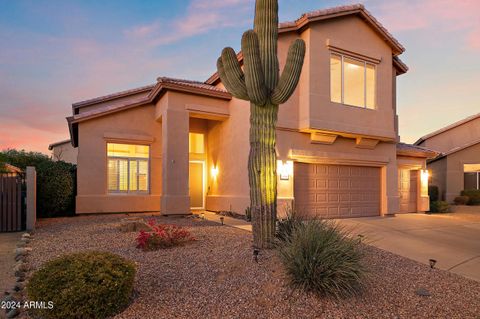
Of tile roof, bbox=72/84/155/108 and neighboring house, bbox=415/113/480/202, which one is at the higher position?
tile roof, bbox=72/84/155/108

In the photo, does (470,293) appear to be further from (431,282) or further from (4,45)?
(4,45)

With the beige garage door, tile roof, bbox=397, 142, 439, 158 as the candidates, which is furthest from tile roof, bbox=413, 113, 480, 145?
the beige garage door

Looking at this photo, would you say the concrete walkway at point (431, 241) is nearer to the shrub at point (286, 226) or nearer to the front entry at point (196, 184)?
the shrub at point (286, 226)

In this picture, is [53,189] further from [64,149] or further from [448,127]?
[448,127]

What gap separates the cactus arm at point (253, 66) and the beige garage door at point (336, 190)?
6.43m

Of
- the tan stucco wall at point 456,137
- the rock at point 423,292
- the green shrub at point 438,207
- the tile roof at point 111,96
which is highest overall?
the tile roof at point 111,96

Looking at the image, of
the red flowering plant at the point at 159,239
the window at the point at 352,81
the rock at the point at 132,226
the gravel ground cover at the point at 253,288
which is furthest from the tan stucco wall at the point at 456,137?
the red flowering plant at the point at 159,239

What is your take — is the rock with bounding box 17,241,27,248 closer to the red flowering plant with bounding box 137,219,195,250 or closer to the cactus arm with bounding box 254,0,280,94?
the red flowering plant with bounding box 137,219,195,250

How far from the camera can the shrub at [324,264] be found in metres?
4.13

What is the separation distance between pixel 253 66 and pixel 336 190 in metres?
8.36

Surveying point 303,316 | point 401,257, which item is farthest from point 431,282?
point 303,316

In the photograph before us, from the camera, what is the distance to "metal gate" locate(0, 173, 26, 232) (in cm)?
916

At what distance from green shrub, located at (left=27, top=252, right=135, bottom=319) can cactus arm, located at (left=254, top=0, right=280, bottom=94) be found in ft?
13.7

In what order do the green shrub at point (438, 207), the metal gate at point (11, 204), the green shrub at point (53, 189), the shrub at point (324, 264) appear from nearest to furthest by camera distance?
the shrub at point (324, 264) < the metal gate at point (11, 204) < the green shrub at point (53, 189) < the green shrub at point (438, 207)
